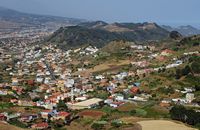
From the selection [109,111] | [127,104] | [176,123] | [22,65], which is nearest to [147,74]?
[127,104]

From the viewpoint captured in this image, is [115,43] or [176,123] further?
[115,43]

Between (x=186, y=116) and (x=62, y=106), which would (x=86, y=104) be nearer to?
(x=62, y=106)

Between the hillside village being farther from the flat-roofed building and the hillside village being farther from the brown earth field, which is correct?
the brown earth field

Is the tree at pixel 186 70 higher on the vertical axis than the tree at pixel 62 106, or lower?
higher

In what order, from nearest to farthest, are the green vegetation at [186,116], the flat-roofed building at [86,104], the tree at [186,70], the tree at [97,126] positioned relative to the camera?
the tree at [97,126] < the green vegetation at [186,116] < the flat-roofed building at [86,104] < the tree at [186,70]

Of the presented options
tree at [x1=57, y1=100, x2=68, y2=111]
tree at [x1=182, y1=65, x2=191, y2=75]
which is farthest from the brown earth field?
tree at [x1=182, y1=65, x2=191, y2=75]

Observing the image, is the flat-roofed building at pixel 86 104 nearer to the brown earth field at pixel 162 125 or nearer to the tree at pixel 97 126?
the tree at pixel 97 126

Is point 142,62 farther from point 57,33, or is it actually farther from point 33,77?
point 57,33

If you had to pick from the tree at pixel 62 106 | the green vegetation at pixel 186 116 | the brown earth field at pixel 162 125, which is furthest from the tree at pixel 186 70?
the brown earth field at pixel 162 125

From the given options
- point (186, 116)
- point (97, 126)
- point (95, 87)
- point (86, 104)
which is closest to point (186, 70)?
point (95, 87)
